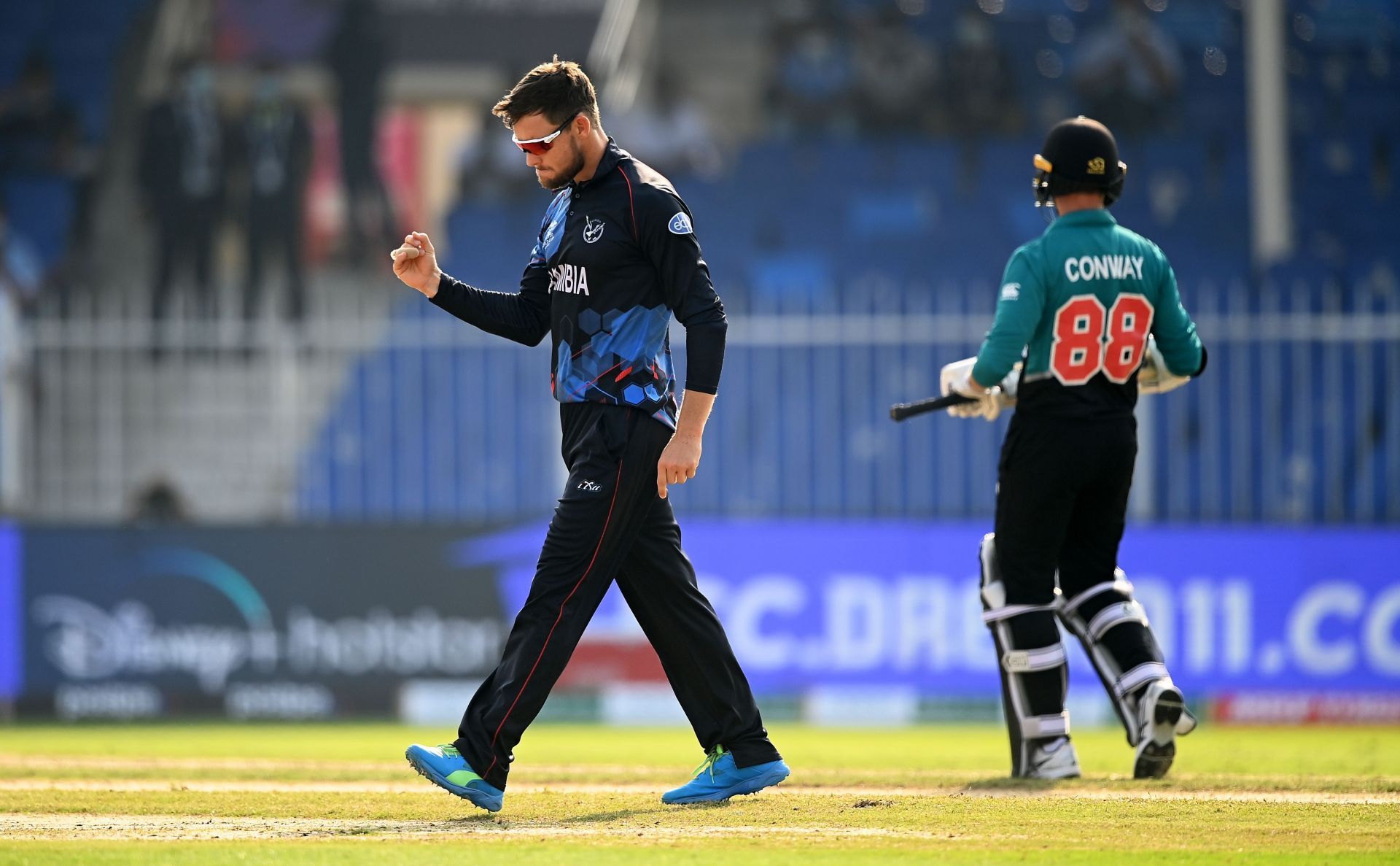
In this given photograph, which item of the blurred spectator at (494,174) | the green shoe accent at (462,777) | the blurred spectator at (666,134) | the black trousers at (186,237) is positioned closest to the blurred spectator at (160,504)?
the black trousers at (186,237)

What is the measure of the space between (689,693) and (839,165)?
12414 millimetres

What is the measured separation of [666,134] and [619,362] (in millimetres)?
12042

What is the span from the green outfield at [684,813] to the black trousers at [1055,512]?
46 centimetres

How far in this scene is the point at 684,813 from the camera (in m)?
4.62

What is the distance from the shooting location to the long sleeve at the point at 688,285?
15.0ft

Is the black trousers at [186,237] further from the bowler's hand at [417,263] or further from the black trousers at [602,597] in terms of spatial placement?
the black trousers at [602,597]

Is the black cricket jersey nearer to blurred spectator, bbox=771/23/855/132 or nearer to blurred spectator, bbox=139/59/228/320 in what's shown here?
blurred spectator, bbox=139/59/228/320

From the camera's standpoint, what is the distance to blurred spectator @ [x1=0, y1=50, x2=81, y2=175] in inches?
651

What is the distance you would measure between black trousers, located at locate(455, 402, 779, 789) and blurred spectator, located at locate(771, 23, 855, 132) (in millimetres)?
12560

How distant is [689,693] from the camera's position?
193 inches

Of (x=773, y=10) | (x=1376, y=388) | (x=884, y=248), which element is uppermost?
(x=773, y=10)

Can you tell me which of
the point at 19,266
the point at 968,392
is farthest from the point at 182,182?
the point at 968,392

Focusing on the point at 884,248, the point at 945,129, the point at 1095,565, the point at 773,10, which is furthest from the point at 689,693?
the point at 773,10

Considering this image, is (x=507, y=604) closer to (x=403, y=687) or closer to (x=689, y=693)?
(x=403, y=687)
